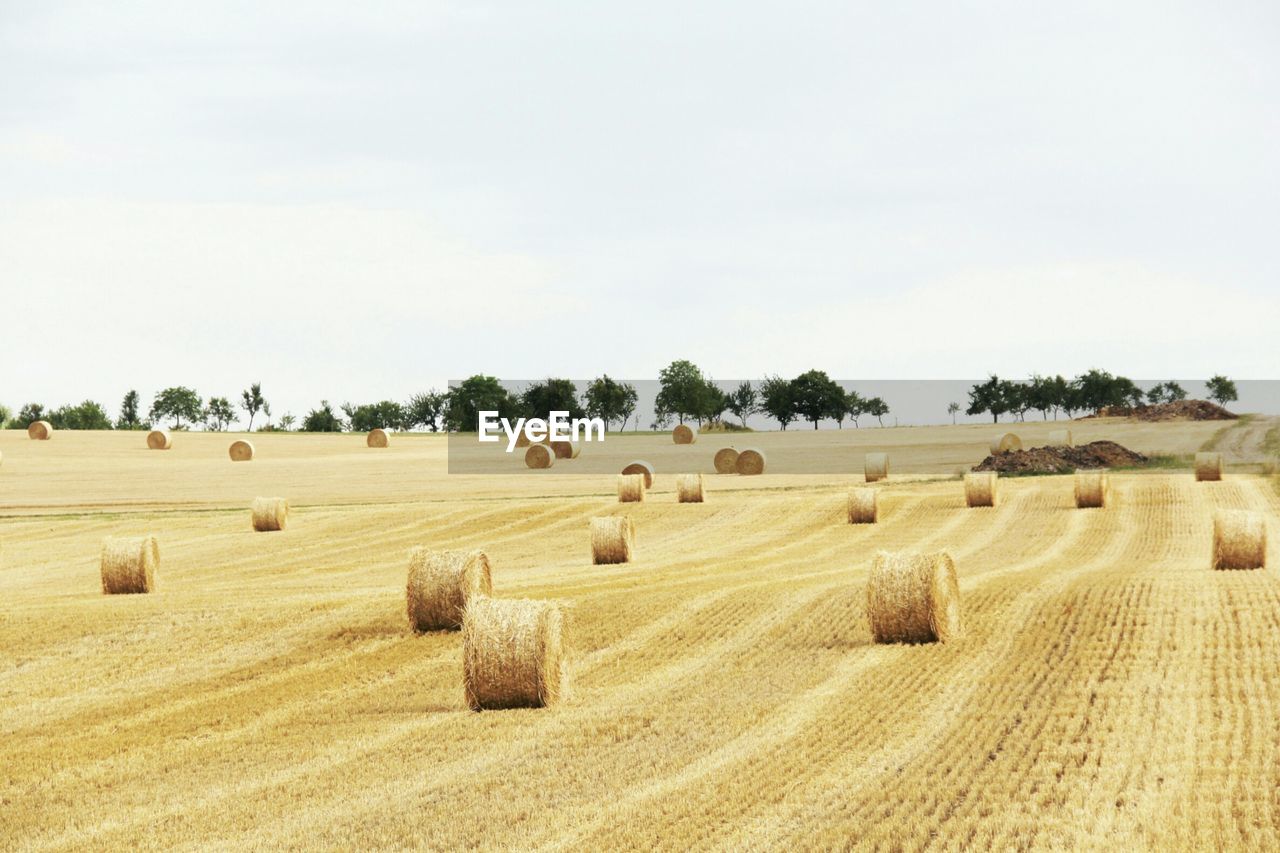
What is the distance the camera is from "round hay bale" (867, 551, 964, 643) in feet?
52.2

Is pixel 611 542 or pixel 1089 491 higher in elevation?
pixel 1089 491

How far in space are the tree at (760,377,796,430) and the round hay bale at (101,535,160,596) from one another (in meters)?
126

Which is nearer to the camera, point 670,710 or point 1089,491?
point 670,710

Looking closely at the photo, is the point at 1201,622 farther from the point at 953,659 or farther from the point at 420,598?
the point at 420,598

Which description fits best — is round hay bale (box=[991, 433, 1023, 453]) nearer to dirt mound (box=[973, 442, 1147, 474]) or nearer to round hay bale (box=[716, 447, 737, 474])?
dirt mound (box=[973, 442, 1147, 474])

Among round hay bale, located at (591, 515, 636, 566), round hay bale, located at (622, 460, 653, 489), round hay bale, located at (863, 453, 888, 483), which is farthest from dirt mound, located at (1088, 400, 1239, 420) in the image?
round hay bale, located at (591, 515, 636, 566)

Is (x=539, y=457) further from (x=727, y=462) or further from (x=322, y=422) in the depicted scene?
(x=322, y=422)

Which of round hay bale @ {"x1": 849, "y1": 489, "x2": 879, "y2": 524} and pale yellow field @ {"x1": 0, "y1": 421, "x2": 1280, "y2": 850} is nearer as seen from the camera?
pale yellow field @ {"x1": 0, "y1": 421, "x2": 1280, "y2": 850}

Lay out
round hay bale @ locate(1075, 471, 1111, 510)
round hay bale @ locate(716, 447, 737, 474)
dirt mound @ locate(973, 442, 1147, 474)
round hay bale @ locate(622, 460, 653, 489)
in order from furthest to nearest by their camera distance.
A: round hay bale @ locate(716, 447, 737, 474)
dirt mound @ locate(973, 442, 1147, 474)
round hay bale @ locate(622, 460, 653, 489)
round hay bale @ locate(1075, 471, 1111, 510)

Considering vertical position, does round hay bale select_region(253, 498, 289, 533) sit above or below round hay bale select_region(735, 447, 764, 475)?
below

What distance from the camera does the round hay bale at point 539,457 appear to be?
59844mm

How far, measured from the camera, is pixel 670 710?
13.0 meters


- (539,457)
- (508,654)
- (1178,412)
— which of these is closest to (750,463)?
(539,457)

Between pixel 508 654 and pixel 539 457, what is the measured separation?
4718 centimetres
